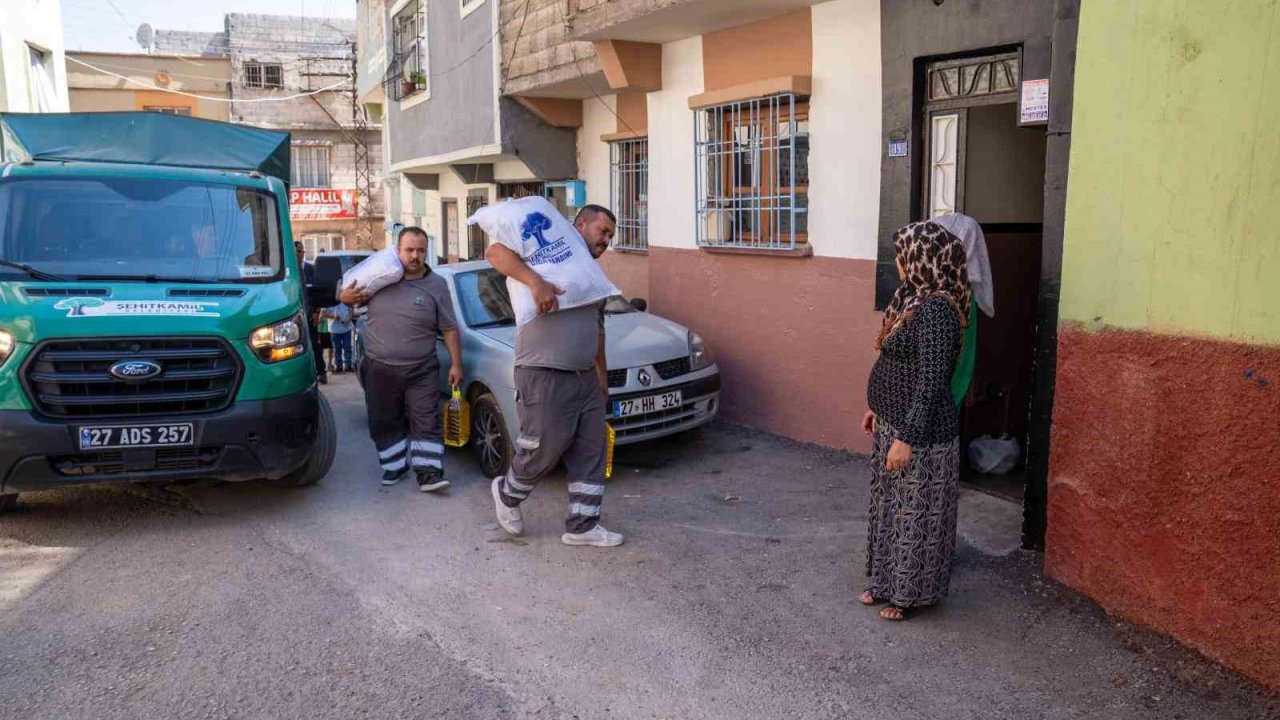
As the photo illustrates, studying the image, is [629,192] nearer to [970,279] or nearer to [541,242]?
[541,242]

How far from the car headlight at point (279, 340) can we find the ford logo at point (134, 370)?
1.75 feet

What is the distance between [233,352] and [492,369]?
180cm

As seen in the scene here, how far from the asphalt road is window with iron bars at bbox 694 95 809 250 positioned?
2610 mm

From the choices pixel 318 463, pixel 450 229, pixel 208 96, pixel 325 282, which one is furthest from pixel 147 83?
pixel 318 463

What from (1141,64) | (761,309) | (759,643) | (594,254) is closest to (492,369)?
(594,254)

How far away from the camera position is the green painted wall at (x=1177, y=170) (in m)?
3.47

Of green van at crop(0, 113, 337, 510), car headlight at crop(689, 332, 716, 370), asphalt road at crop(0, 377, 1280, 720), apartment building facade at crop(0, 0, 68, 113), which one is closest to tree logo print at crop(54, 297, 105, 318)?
green van at crop(0, 113, 337, 510)

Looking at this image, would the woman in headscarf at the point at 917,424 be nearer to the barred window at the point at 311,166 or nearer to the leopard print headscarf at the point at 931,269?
the leopard print headscarf at the point at 931,269

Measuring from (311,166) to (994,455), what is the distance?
1284 inches

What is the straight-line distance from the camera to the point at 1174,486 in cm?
385

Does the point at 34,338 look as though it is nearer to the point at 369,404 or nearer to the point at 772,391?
the point at 369,404

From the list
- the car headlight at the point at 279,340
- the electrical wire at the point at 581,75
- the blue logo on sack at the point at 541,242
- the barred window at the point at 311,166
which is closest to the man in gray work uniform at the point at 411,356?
the car headlight at the point at 279,340

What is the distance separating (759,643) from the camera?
13.6 feet

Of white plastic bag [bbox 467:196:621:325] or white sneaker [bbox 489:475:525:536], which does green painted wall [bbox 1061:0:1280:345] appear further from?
white sneaker [bbox 489:475:525:536]
